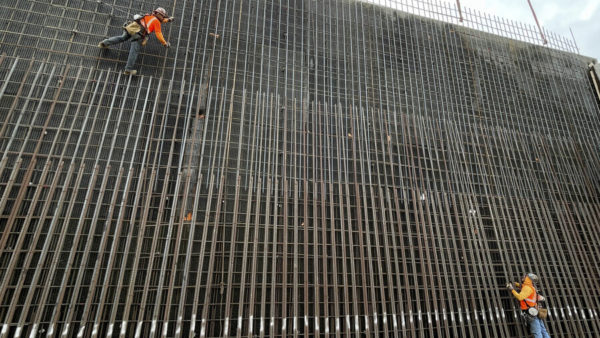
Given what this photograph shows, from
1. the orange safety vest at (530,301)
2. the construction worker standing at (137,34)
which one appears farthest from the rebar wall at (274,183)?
the orange safety vest at (530,301)

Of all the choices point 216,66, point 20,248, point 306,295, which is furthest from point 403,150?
point 20,248

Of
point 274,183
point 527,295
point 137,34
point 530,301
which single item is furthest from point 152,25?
point 530,301

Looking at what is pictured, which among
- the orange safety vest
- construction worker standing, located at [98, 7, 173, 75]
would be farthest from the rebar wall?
the orange safety vest

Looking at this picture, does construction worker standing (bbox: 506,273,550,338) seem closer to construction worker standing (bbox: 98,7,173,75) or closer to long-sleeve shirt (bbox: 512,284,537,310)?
long-sleeve shirt (bbox: 512,284,537,310)

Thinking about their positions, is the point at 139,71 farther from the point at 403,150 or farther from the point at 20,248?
the point at 403,150

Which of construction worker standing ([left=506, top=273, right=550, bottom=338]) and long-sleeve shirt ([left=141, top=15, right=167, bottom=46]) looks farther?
long-sleeve shirt ([left=141, top=15, right=167, bottom=46])

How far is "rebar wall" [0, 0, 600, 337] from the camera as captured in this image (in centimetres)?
605

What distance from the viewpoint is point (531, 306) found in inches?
283

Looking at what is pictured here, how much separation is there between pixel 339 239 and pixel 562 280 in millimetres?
5845

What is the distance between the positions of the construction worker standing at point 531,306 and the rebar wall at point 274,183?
429mm

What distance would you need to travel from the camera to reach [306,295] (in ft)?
21.6

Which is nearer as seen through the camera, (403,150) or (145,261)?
(145,261)

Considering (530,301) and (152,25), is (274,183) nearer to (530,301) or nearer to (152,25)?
(152,25)

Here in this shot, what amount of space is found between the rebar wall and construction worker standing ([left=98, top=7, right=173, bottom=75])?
0.88ft
